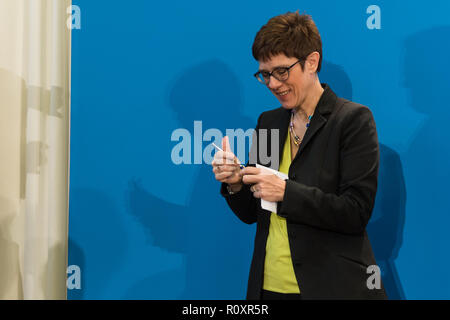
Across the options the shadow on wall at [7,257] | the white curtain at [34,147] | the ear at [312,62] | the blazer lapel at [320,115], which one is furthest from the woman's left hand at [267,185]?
the shadow on wall at [7,257]

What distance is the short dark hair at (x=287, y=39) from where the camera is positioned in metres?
1.27

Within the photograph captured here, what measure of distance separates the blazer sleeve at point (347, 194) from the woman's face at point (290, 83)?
0.54 feet

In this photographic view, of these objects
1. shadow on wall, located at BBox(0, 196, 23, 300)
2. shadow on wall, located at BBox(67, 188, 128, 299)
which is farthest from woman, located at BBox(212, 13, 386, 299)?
shadow on wall, located at BBox(0, 196, 23, 300)

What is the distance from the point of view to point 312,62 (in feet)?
4.30

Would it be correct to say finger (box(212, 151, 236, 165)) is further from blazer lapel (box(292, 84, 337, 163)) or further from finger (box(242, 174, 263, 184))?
blazer lapel (box(292, 84, 337, 163))

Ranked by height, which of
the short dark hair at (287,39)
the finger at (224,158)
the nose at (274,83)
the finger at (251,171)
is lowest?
the finger at (251,171)

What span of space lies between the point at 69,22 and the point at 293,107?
992 mm

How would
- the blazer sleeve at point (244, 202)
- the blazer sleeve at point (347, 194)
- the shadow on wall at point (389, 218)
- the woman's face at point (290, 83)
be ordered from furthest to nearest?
the shadow on wall at point (389, 218) < the blazer sleeve at point (244, 202) < the woman's face at point (290, 83) < the blazer sleeve at point (347, 194)

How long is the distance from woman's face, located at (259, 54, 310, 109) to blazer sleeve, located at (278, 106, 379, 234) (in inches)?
6.5

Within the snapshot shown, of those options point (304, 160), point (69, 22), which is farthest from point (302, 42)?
point (69, 22)

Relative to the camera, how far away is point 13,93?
1.72 m

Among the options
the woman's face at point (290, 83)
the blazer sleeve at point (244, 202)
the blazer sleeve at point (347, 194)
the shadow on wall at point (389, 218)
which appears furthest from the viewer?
the shadow on wall at point (389, 218)

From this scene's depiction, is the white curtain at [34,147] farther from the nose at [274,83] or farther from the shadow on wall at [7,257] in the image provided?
the nose at [274,83]

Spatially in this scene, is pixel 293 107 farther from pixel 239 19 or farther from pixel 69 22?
pixel 69 22
